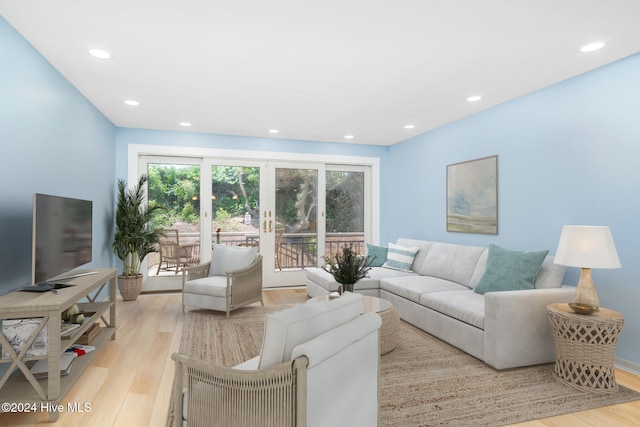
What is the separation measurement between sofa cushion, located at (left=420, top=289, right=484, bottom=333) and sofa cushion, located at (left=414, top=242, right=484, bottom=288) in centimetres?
33

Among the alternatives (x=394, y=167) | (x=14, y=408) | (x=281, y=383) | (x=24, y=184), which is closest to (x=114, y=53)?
(x=24, y=184)

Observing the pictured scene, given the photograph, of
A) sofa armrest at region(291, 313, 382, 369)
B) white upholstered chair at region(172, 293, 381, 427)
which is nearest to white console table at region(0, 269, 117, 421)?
white upholstered chair at region(172, 293, 381, 427)

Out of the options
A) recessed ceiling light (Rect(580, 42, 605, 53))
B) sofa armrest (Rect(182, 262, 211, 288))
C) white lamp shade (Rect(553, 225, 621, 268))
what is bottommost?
sofa armrest (Rect(182, 262, 211, 288))

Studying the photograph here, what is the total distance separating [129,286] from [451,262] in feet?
13.8

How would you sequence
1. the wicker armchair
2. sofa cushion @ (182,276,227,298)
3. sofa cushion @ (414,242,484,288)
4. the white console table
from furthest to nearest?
sofa cushion @ (182,276,227,298) < sofa cushion @ (414,242,484,288) < the white console table < the wicker armchair

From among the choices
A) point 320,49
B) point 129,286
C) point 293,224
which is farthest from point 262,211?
point 320,49

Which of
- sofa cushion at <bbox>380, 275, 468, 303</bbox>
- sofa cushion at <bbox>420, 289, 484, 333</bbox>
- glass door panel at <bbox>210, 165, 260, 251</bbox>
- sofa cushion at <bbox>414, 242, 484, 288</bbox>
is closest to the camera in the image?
sofa cushion at <bbox>420, 289, 484, 333</bbox>

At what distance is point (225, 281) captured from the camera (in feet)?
14.7

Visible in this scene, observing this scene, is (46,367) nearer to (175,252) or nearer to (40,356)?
(40,356)

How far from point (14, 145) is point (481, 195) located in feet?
14.6

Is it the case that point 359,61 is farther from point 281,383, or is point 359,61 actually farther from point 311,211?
point 311,211

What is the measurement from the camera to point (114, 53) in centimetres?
291

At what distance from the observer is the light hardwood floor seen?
217 centimetres

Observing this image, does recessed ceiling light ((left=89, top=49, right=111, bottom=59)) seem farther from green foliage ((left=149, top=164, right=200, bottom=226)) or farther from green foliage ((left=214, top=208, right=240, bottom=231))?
green foliage ((left=214, top=208, right=240, bottom=231))
